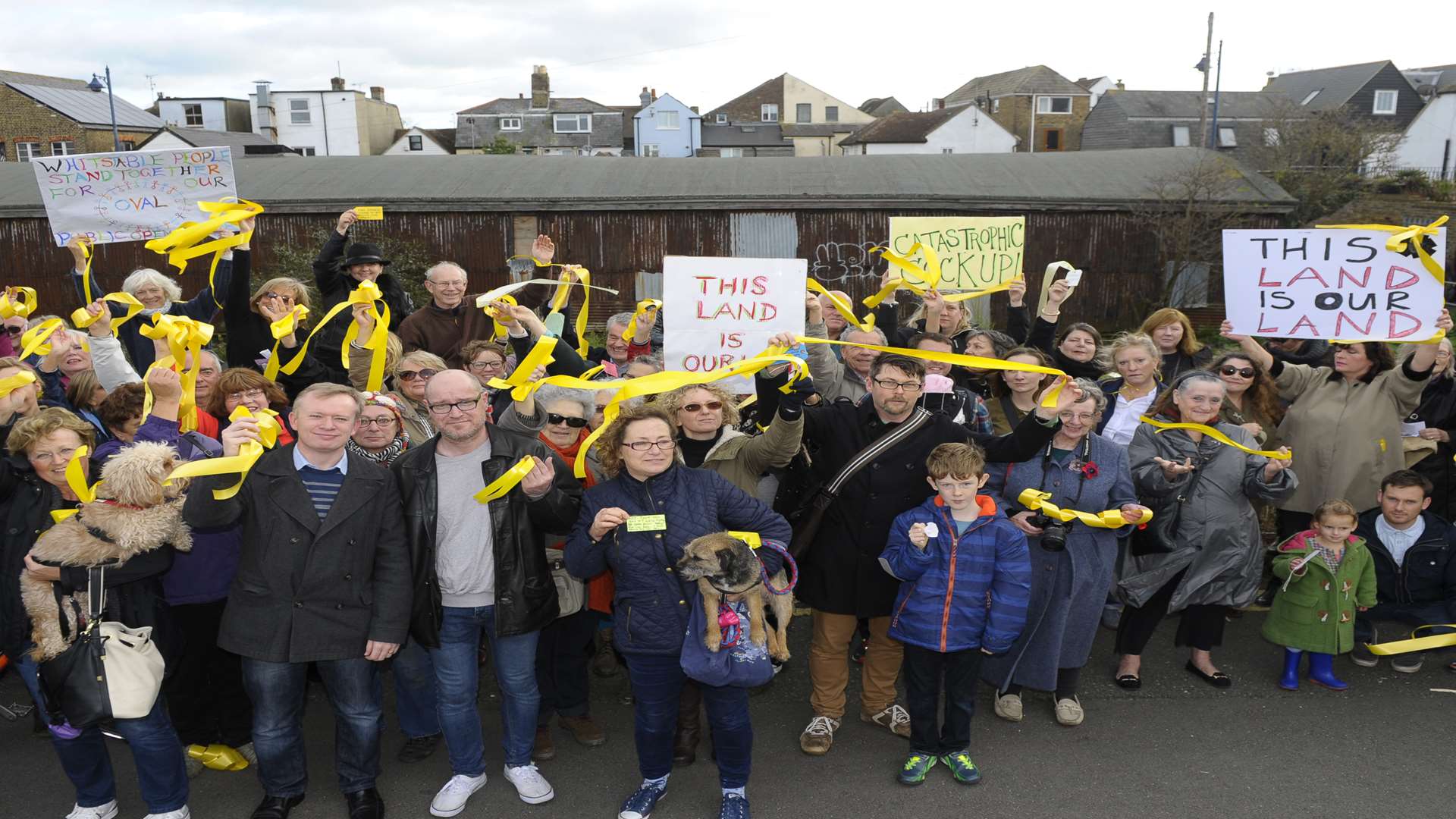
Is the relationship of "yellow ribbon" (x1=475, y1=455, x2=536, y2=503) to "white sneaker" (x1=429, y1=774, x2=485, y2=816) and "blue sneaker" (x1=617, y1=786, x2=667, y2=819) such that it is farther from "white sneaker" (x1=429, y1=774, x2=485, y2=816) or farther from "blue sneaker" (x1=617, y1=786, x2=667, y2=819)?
"blue sneaker" (x1=617, y1=786, x2=667, y2=819)

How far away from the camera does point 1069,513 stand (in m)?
4.29

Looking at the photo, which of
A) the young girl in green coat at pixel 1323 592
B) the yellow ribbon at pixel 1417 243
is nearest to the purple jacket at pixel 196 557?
the young girl in green coat at pixel 1323 592

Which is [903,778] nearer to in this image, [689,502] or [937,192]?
[689,502]

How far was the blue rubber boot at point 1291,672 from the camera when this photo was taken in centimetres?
501

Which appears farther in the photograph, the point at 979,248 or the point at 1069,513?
the point at 979,248

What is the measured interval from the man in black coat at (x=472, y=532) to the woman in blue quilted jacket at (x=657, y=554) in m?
0.18

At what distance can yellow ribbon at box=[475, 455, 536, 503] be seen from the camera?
3.62 metres

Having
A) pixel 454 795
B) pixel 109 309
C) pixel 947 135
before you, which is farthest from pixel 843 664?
pixel 947 135

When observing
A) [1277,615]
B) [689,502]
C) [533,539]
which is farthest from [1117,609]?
[533,539]

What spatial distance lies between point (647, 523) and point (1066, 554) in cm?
210

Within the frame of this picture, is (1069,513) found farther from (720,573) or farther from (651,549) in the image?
(651,549)

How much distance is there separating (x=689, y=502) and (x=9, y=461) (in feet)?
8.92

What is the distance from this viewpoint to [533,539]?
390 centimetres

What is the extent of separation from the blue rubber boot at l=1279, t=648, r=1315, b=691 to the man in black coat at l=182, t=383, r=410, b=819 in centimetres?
443
